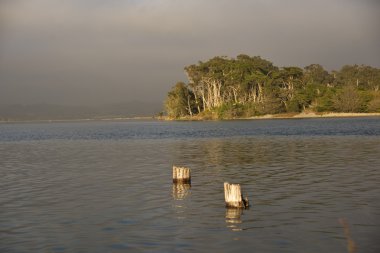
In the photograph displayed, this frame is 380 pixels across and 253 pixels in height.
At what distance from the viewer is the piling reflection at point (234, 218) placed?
54.6 feet

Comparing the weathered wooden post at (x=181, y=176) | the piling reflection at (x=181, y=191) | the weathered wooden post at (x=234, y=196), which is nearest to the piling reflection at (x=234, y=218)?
the weathered wooden post at (x=234, y=196)

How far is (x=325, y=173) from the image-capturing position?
29.7 meters

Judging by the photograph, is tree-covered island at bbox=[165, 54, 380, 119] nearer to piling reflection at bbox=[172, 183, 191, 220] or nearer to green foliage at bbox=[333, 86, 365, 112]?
green foliage at bbox=[333, 86, 365, 112]

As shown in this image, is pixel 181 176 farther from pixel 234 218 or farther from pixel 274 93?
pixel 274 93

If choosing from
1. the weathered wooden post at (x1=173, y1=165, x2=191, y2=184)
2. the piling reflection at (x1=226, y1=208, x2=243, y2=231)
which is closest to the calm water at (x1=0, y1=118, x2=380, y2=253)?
the piling reflection at (x1=226, y1=208, x2=243, y2=231)

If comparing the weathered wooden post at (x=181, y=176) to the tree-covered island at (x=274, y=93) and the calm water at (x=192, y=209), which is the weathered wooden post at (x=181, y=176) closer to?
the calm water at (x=192, y=209)

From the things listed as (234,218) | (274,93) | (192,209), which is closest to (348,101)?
(274,93)

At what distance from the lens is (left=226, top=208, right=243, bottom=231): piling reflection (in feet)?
54.6

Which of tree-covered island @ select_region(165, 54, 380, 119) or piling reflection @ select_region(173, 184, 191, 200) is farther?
tree-covered island @ select_region(165, 54, 380, 119)

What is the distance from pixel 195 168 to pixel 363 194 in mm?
15922

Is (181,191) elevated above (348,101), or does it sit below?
below

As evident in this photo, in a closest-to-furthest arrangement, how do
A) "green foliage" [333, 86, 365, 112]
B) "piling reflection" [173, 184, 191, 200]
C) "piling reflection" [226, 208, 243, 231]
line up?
"piling reflection" [226, 208, 243, 231]
"piling reflection" [173, 184, 191, 200]
"green foliage" [333, 86, 365, 112]

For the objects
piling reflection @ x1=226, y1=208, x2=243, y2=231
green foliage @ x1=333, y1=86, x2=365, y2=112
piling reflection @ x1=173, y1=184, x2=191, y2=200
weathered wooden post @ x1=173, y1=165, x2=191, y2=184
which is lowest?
piling reflection @ x1=226, y1=208, x2=243, y2=231

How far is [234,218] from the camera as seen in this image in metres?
18.0
